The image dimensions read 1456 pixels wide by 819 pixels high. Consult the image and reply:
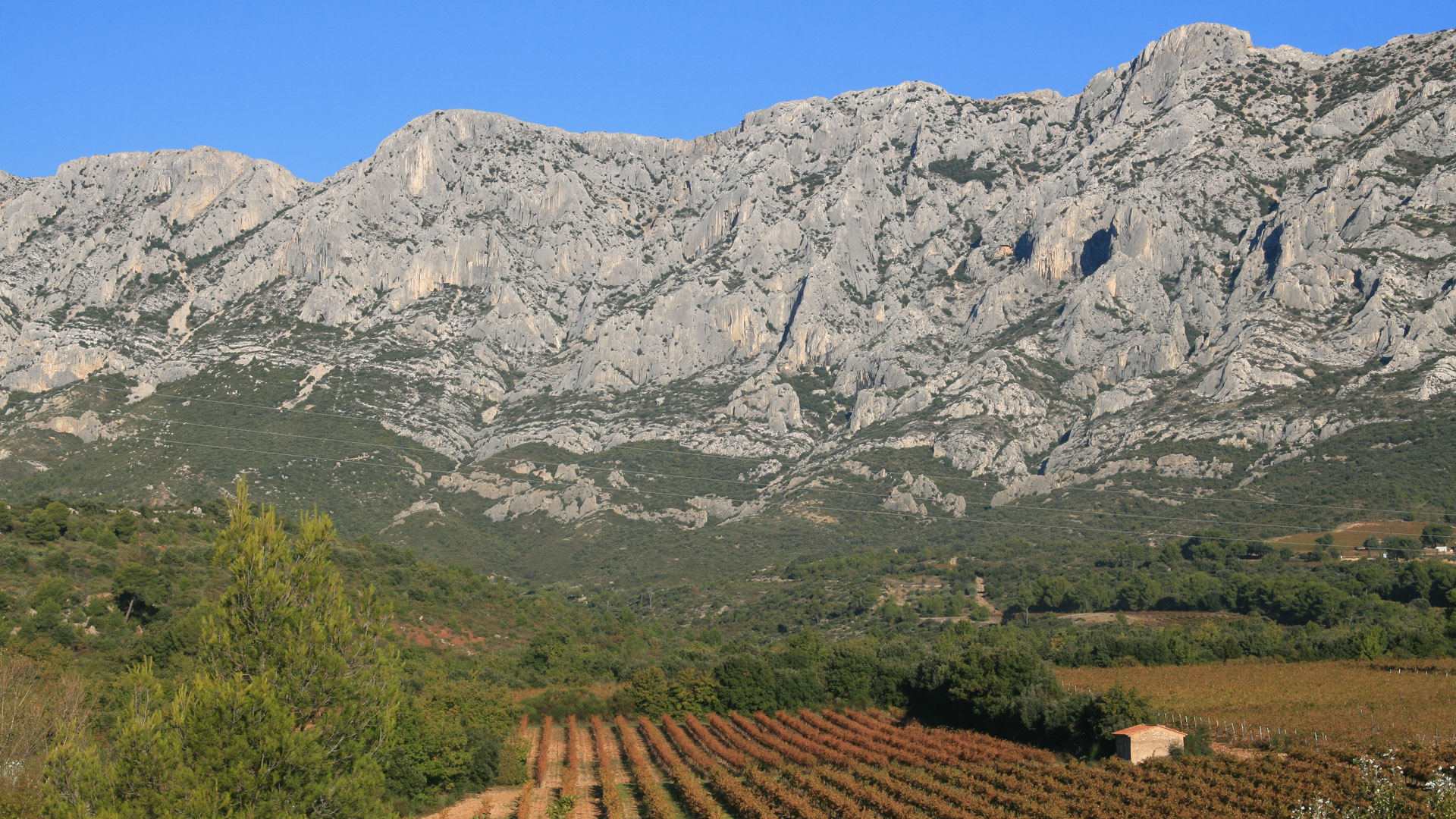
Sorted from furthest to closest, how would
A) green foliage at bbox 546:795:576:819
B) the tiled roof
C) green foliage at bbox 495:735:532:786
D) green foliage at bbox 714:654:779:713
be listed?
green foliage at bbox 714:654:779:713, green foliage at bbox 495:735:532:786, the tiled roof, green foliage at bbox 546:795:576:819

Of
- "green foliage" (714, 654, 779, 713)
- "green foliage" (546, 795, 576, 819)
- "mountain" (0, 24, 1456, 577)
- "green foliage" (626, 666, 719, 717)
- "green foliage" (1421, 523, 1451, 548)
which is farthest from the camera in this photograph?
"mountain" (0, 24, 1456, 577)

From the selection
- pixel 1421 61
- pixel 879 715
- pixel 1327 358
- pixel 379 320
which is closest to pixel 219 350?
pixel 379 320

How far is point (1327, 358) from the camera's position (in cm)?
14188

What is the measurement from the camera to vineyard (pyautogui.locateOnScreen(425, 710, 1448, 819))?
3944 cm

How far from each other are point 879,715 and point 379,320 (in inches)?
5353

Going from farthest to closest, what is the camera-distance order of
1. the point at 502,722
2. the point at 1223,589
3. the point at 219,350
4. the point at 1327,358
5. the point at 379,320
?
the point at 379,320 < the point at 219,350 < the point at 1327,358 < the point at 1223,589 < the point at 502,722

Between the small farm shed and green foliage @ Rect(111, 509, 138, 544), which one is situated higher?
green foliage @ Rect(111, 509, 138, 544)

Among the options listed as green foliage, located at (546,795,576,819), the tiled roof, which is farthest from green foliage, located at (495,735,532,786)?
the tiled roof

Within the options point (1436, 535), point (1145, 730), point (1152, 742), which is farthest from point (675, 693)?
point (1436, 535)

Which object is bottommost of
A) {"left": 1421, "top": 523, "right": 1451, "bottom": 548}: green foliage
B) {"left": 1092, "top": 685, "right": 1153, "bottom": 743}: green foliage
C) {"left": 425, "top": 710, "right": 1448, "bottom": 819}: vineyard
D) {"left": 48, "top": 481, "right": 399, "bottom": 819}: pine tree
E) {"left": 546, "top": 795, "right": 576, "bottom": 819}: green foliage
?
{"left": 425, "top": 710, "right": 1448, "bottom": 819}: vineyard

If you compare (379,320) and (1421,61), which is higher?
(1421,61)

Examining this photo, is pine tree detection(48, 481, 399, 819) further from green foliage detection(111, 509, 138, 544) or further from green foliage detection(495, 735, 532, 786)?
green foliage detection(111, 509, 138, 544)

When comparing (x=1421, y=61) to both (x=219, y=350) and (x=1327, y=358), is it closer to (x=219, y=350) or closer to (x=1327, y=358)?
(x=1327, y=358)

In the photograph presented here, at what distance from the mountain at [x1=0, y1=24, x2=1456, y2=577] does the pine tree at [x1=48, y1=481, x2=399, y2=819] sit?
111 metres
